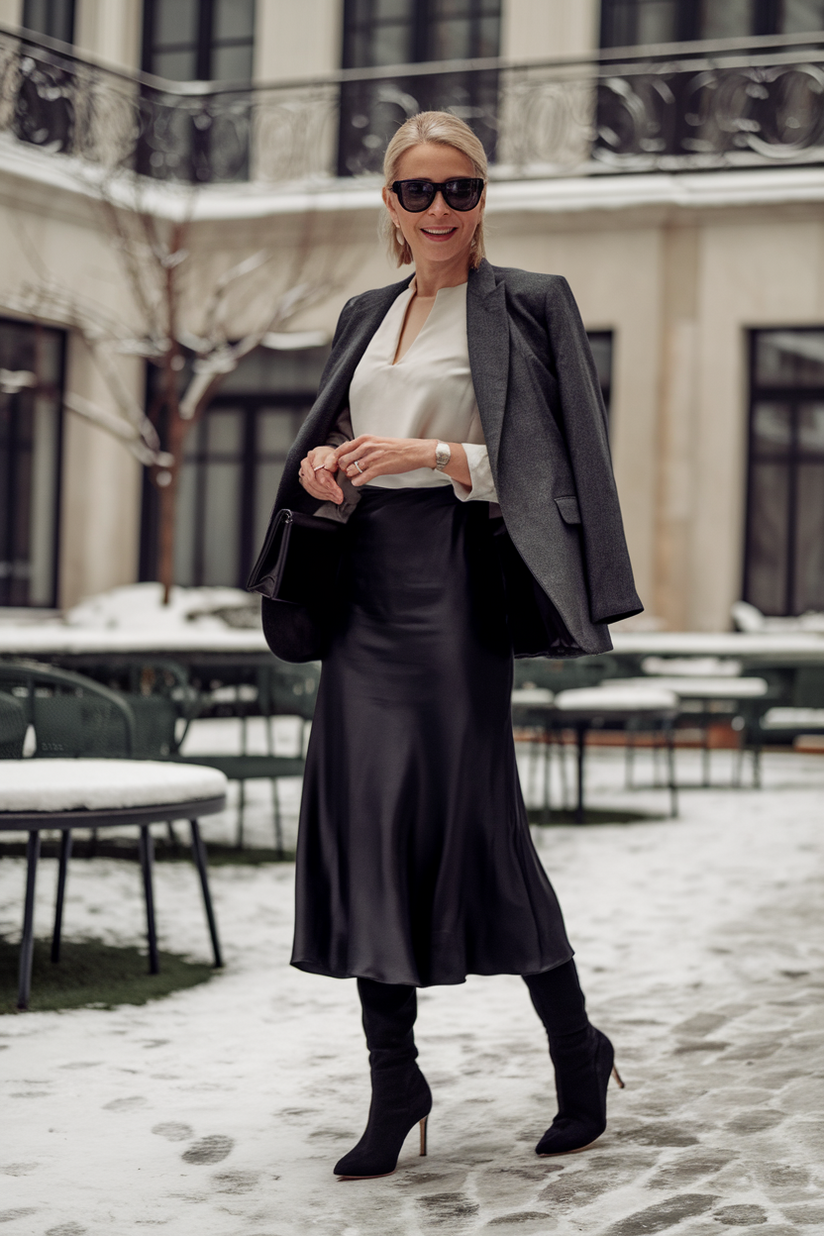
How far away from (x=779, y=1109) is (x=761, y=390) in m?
11.2

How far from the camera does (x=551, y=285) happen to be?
2996mm

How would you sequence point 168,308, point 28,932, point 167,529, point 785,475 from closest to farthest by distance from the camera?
point 28,932 < point 168,308 < point 167,529 < point 785,475

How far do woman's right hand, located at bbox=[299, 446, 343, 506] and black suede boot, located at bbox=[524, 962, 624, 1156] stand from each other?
936mm

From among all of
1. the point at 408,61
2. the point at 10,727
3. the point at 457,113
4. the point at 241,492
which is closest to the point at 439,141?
the point at 10,727

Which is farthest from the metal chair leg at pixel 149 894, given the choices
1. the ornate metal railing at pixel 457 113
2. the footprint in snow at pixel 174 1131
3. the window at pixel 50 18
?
the window at pixel 50 18

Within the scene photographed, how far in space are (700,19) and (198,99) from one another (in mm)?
4721

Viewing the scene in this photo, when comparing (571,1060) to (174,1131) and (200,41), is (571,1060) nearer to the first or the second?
(174,1131)

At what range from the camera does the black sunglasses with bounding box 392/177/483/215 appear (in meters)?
2.92

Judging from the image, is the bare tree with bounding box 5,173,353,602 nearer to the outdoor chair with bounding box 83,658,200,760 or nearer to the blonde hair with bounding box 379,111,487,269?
the outdoor chair with bounding box 83,658,200,760

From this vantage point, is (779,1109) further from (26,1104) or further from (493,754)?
(26,1104)

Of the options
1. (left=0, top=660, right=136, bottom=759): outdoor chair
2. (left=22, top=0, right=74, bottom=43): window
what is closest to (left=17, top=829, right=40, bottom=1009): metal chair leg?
(left=0, top=660, right=136, bottom=759): outdoor chair

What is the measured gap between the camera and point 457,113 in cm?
1486

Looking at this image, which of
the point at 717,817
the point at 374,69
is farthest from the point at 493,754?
the point at 374,69

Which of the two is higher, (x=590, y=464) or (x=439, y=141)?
(x=439, y=141)
